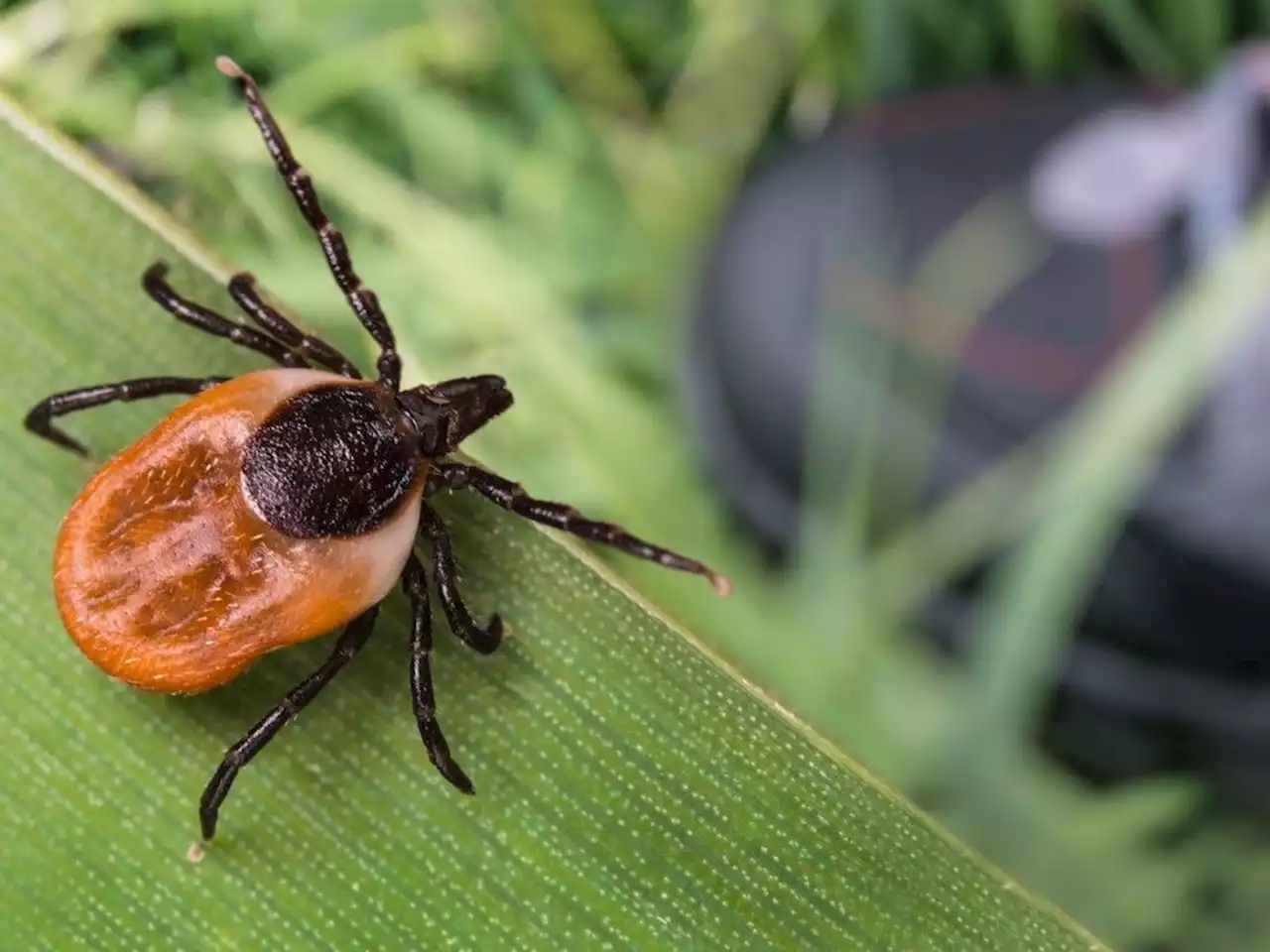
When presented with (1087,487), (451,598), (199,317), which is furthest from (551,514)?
(1087,487)

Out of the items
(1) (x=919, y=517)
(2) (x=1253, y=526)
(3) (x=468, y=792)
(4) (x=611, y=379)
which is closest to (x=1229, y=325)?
(2) (x=1253, y=526)

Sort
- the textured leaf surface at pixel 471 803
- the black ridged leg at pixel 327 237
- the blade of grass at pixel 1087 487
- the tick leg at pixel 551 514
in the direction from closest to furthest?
the textured leaf surface at pixel 471 803 < the tick leg at pixel 551 514 < the black ridged leg at pixel 327 237 < the blade of grass at pixel 1087 487

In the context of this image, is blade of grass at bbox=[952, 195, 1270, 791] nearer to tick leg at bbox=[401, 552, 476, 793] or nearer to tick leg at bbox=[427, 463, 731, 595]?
tick leg at bbox=[427, 463, 731, 595]

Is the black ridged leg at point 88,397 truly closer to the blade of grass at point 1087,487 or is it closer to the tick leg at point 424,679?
the tick leg at point 424,679

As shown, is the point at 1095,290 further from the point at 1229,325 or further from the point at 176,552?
the point at 176,552

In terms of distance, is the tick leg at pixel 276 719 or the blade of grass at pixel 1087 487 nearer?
the tick leg at pixel 276 719

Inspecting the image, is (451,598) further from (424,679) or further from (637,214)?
(637,214)

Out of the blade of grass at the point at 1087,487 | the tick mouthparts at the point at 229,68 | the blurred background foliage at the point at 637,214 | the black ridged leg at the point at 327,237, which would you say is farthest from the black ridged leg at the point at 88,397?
the blade of grass at the point at 1087,487
